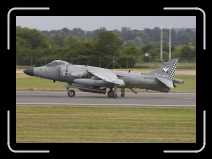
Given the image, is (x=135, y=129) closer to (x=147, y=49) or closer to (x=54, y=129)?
(x=54, y=129)

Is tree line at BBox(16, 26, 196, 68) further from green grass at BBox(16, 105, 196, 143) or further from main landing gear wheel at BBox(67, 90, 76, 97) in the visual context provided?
green grass at BBox(16, 105, 196, 143)

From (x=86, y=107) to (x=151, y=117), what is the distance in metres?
4.28

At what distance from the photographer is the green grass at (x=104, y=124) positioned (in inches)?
537

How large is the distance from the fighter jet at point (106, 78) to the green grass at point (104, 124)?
23.1ft

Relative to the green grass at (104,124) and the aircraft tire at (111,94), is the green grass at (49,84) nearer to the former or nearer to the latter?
the aircraft tire at (111,94)

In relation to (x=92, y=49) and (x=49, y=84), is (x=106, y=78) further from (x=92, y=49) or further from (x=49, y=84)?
(x=49, y=84)

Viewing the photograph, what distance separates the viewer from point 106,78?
98.8 ft

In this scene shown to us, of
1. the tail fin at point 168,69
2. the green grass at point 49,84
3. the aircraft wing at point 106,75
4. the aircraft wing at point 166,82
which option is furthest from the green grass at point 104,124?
the green grass at point 49,84

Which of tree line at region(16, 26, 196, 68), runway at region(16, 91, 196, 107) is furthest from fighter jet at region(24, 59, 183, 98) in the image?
tree line at region(16, 26, 196, 68)

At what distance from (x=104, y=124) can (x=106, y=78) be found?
13.5 metres

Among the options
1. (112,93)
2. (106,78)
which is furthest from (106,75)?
(112,93)

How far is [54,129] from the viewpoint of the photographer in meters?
15.2

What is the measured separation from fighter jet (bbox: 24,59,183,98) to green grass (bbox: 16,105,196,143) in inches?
277
